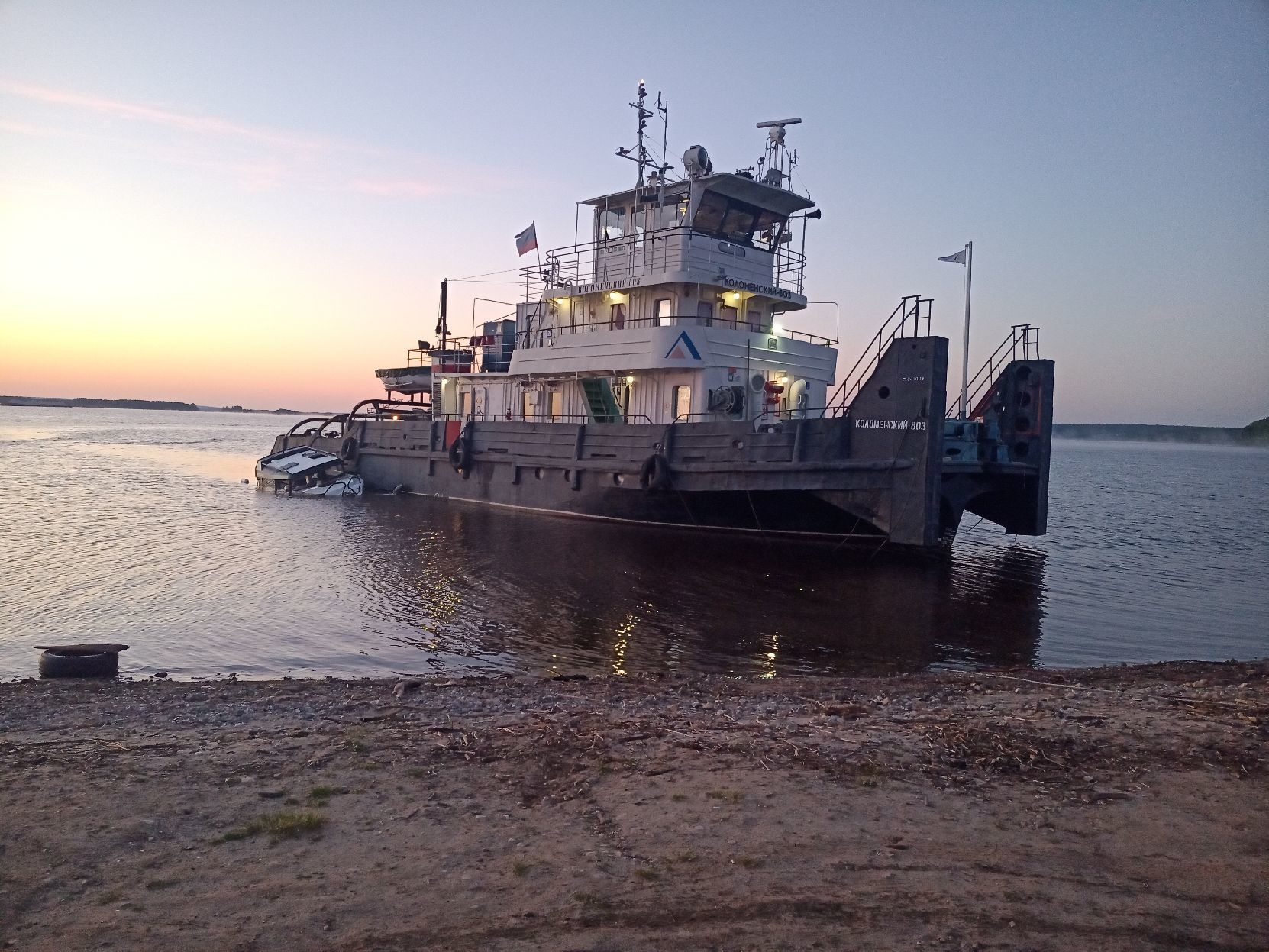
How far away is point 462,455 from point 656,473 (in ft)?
26.9

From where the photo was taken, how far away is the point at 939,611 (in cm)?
1227

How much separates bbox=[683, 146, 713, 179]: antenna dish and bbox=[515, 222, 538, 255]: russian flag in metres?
5.67

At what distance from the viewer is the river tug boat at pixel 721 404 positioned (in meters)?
15.1

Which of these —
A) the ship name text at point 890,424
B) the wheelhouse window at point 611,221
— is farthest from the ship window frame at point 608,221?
the ship name text at point 890,424

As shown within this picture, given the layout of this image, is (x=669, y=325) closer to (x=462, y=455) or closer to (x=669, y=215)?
(x=669, y=215)

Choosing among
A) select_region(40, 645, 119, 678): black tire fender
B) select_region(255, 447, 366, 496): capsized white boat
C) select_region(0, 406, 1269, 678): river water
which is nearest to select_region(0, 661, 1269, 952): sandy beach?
select_region(40, 645, 119, 678): black tire fender

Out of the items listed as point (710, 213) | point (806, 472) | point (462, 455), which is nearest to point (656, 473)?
point (806, 472)

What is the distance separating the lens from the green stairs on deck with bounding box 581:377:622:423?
64.8 ft

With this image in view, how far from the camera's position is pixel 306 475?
29.6 metres

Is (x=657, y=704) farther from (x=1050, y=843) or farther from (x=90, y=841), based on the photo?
(x=90, y=841)

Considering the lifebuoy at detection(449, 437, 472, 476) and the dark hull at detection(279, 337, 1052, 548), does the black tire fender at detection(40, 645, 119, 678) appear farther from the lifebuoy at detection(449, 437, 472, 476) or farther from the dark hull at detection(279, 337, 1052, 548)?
the lifebuoy at detection(449, 437, 472, 476)

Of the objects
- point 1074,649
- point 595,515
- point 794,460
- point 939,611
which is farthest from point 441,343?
point 1074,649

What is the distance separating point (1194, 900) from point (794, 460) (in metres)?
12.8

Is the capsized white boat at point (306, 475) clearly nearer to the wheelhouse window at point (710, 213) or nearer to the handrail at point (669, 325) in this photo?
the handrail at point (669, 325)
